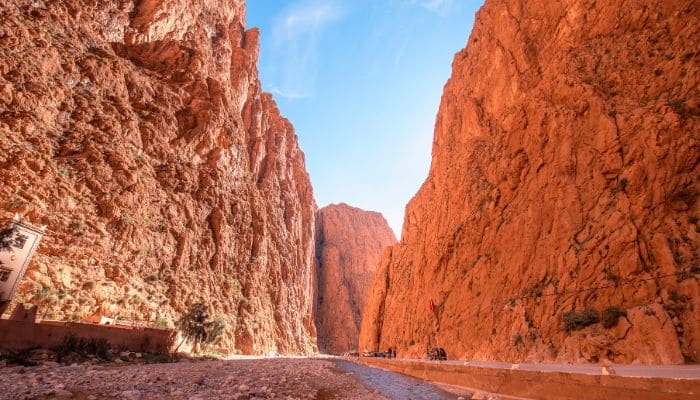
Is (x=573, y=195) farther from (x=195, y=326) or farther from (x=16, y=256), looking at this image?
(x=16, y=256)

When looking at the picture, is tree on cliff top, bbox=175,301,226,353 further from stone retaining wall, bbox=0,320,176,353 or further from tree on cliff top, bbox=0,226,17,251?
tree on cliff top, bbox=0,226,17,251

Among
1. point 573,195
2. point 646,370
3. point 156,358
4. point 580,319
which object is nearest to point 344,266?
point 156,358

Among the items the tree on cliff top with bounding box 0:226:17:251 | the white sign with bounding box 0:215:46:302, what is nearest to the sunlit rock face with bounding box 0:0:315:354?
the white sign with bounding box 0:215:46:302

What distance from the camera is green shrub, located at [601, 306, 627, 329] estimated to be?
1452 cm

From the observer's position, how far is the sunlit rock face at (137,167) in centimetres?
2530

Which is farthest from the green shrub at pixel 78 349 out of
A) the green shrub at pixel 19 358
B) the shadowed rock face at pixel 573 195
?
the shadowed rock face at pixel 573 195

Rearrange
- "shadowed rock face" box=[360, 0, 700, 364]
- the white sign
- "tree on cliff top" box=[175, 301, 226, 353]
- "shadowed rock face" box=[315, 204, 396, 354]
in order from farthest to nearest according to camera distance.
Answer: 1. "shadowed rock face" box=[315, 204, 396, 354]
2. "tree on cliff top" box=[175, 301, 226, 353]
3. the white sign
4. "shadowed rock face" box=[360, 0, 700, 364]

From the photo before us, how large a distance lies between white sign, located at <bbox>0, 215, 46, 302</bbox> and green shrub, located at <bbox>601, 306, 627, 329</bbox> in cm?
2764

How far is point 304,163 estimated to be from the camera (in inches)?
4151

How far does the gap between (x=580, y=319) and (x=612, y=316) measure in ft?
4.33

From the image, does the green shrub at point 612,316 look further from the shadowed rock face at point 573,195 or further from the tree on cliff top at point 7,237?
the tree on cliff top at point 7,237

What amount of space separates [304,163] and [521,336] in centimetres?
9144

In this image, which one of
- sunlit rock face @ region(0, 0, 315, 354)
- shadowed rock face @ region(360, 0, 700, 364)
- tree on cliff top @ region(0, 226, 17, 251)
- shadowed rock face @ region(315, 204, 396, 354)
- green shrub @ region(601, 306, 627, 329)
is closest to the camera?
green shrub @ region(601, 306, 627, 329)

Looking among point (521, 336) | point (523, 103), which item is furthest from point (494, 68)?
point (521, 336)
